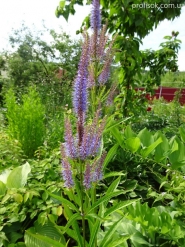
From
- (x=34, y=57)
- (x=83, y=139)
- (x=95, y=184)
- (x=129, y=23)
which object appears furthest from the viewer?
(x=34, y=57)

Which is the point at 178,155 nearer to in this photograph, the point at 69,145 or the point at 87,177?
the point at 87,177

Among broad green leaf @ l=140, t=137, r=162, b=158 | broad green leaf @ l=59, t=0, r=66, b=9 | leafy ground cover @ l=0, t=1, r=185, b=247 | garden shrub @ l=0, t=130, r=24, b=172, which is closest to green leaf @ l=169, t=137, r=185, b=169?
leafy ground cover @ l=0, t=1, r=185, b=247

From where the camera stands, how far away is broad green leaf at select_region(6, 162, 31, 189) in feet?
5.83

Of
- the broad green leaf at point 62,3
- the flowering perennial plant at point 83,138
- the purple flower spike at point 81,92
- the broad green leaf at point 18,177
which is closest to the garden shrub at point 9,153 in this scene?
the broad green leaf at point 18,177

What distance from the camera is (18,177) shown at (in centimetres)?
180

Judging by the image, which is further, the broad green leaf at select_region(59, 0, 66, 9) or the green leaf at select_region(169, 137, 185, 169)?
the broad green leaf at select_region(59, 0, 66, 9)

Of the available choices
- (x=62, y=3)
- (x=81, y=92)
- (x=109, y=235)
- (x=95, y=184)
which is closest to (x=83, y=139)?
(x=81, y=92)

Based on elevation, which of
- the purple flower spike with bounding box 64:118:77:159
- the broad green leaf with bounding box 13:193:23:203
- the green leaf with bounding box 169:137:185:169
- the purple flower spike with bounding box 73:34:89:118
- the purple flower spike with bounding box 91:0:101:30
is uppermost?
the purple flower spike with bounding box 91:0:101:30

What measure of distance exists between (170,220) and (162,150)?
25.5 inches

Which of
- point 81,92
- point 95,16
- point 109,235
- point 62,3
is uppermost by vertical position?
point 62,3

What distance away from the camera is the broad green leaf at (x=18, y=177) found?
1.78m

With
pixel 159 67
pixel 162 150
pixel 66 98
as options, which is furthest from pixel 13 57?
pixel 162 150

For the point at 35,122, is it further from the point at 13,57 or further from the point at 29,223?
the point at 13,57

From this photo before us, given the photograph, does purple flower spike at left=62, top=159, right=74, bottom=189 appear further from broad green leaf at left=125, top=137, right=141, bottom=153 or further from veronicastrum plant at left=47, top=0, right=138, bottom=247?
broad green leaf at left=125, top=137, right=141, bottom=153
